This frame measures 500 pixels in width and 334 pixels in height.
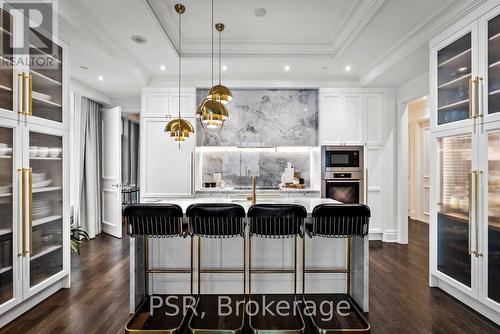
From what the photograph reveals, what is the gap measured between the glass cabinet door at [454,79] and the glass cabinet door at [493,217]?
0.42 metres

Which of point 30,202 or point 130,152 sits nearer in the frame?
point 30,202

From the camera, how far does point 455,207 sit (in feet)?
9.33

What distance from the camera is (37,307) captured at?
2.61 m

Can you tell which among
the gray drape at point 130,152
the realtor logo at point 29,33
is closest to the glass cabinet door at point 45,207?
the realtor logo at point 29,33

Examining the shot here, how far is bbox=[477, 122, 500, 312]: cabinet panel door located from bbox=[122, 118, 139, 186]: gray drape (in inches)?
275

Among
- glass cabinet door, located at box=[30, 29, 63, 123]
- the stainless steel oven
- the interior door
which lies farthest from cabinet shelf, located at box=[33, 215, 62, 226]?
the stainless steel oven

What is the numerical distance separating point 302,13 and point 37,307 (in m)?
4.05

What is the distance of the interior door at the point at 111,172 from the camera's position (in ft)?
16.5

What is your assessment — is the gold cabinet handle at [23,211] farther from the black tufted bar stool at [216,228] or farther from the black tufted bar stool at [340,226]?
the black tufted bar stool at [340,226]

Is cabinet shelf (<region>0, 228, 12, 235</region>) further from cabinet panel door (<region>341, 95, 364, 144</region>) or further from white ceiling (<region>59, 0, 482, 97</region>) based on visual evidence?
cabinet panel door (<region>341, 95, 364, 144</region>)

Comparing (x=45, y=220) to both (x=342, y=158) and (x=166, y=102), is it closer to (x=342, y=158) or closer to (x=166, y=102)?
(x=166, y=102)

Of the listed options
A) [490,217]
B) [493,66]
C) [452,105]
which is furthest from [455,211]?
[493,66]

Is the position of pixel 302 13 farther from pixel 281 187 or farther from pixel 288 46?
pixel 281 187

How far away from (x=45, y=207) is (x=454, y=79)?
14.0ft
